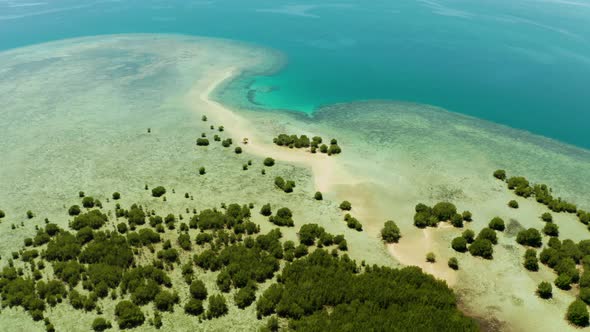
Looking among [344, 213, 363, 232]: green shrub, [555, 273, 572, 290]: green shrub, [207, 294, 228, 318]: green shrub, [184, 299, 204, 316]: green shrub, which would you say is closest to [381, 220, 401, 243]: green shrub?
[344, 213, 363, 232]: green shrub

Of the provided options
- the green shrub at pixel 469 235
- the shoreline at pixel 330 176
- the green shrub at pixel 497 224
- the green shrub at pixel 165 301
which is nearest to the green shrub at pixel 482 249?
the green shrub at pixel 469 235

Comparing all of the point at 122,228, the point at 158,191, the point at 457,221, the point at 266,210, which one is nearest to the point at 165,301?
the point at 122,228

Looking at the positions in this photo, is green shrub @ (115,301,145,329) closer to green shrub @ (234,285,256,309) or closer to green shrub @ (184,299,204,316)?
green shrub @ (184,299,204,316)

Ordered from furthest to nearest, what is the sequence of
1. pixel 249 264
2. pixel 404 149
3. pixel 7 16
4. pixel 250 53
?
pixel 7 16, pixel 250 53, pixel 404 149, pixel 249 264

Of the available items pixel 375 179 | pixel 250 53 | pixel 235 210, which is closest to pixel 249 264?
pixel 235 210

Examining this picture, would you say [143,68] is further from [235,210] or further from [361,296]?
[361,296]
